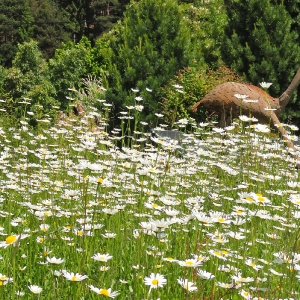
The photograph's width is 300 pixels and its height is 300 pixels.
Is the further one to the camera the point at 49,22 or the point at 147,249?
the point at 49,22

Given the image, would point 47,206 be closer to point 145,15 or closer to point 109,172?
point 109,172

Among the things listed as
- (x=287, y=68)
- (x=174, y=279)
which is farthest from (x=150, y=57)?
(x=174, y=279)

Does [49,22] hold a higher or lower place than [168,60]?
lower

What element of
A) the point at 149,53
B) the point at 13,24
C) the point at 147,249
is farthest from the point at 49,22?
the point at 147,249

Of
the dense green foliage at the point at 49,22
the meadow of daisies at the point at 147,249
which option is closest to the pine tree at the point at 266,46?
the meadow of daisies at the point at 147,249

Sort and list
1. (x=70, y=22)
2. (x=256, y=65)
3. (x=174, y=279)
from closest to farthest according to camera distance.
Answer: (x=174, y=279)
(x=256, y=65)
(x=70, y=22)

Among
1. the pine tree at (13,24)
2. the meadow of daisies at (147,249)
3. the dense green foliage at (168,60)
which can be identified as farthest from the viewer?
the pine tree at (13,24)

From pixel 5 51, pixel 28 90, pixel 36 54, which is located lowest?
pixel 5 51

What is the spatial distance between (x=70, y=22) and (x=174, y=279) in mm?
40292

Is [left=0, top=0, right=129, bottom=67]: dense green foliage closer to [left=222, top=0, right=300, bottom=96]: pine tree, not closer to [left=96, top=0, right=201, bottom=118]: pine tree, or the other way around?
[left=222, top=0, right=300, bottom=96]: pine tree

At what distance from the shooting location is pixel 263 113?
6195 millimetres

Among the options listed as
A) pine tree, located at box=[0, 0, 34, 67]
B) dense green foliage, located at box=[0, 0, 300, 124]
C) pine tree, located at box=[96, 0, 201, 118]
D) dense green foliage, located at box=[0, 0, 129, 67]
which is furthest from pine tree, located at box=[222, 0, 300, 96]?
pine tree, located at box=[0, 0, 34, 67]

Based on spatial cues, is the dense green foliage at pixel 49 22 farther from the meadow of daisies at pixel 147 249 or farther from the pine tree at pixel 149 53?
the meadow of daisies at pixel 147 249

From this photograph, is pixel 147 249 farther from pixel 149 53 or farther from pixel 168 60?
pixel 168 60
